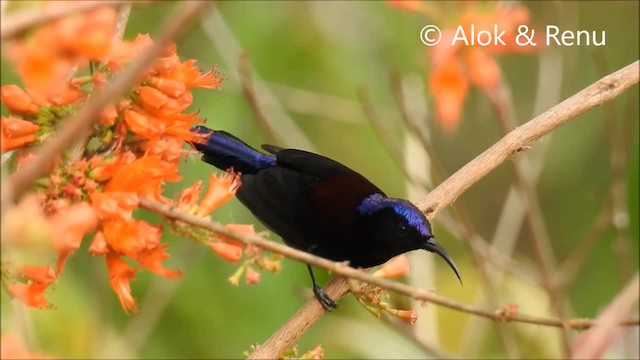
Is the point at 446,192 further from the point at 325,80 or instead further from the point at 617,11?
the point at 617,11

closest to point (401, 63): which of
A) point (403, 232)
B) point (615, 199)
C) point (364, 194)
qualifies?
point (615, 199)

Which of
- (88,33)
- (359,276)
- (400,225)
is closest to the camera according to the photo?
(88,33)

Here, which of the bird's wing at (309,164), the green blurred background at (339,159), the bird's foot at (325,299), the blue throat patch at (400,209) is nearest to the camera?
the bird's foot at (325,299)

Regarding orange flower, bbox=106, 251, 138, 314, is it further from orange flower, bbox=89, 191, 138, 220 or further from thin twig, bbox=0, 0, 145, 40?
thin twig, bbox=0, 0, 145, 40

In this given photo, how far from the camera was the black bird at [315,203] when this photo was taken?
2.17 m

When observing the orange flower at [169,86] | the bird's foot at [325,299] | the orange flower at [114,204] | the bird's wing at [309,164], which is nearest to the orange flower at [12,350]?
the orange flower at [114,204]

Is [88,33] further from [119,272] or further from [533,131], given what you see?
[533,131]

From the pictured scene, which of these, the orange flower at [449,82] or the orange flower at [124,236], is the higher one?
the orange flower at [124,236]

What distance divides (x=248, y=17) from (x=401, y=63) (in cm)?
62

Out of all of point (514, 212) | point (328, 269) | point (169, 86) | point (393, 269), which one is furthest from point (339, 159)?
point (328, 269)

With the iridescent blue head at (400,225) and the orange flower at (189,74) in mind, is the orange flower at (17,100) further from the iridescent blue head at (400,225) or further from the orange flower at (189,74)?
the iridescent blue head at (400,225)

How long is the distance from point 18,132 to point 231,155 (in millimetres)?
882

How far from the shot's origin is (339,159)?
4.10 metres

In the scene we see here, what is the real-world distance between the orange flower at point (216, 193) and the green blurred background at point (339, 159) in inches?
67.1
